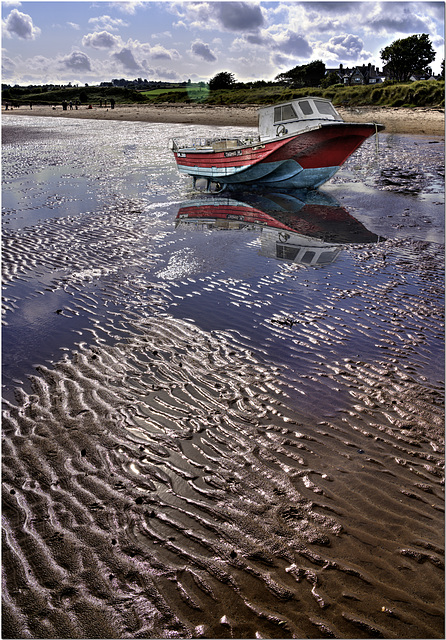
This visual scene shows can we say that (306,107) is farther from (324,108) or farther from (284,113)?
(284,113)

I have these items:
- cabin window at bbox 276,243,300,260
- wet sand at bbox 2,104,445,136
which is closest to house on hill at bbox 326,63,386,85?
wet sand at bbox 2,104,445,136

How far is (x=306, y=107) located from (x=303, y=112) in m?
0.24

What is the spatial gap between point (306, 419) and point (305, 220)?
34.2 ft

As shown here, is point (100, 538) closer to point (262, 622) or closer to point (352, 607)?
point (262, 622)

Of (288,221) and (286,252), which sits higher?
(288,221)

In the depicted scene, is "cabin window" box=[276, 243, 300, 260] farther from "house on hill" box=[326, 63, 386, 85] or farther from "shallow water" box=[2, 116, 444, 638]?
"house on hill" box=[326, 63, 386, 85]

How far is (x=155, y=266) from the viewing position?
10.8m

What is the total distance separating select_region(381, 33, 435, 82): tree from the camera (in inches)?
3010

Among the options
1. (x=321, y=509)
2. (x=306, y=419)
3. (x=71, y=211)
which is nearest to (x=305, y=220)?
(x=71, y=211)

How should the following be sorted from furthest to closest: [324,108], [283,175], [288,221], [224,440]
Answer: [283,175] < [324,108] < [288,221] < [224,440]

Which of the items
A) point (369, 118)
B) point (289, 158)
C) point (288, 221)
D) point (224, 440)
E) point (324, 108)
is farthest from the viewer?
point (369, 118)

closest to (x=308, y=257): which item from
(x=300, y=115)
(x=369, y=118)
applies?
(x=300, y=115)

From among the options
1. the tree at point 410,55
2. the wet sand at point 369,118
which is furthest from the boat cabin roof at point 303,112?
the tree at point 410,55

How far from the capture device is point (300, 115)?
57.6ft
